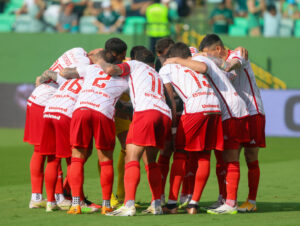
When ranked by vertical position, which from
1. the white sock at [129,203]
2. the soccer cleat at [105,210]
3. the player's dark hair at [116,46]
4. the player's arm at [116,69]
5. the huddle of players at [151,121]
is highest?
the player's dark hair at [116,46]

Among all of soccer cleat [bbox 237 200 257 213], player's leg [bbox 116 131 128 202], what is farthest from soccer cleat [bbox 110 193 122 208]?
soccer cleat [bbox 237 200 257 213]

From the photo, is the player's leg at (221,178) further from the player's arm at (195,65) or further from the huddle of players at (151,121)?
the player's arm at (195,65)

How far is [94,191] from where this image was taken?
9.32 metres

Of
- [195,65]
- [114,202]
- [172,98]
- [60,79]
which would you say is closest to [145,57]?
[172,98]

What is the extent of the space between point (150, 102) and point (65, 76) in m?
1.08

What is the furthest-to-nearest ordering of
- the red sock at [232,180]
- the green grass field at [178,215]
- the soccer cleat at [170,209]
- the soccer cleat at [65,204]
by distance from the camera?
the soccer cleat at [65,204] < the red sock at [232,180] < the soccer cleat at [170,209] < the green grass field at [178,215]

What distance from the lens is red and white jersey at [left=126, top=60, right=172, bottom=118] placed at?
7.17 m

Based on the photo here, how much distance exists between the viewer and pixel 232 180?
7559 mm

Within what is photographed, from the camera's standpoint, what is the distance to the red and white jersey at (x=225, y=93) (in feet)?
25.1

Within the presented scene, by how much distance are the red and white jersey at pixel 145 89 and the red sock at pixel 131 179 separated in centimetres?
60

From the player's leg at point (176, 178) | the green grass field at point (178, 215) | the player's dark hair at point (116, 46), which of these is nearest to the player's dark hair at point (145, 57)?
the player's dark hair at point (116, 46)

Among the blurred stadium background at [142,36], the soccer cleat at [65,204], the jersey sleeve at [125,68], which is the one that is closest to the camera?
the jersey sleeve at [125,68]

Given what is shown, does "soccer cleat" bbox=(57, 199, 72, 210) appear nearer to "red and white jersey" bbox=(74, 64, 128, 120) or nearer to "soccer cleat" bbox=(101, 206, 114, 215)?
"soccer cleat" bbox=(101, 206, 114, 215)

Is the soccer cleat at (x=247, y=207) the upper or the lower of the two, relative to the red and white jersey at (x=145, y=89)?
lower
